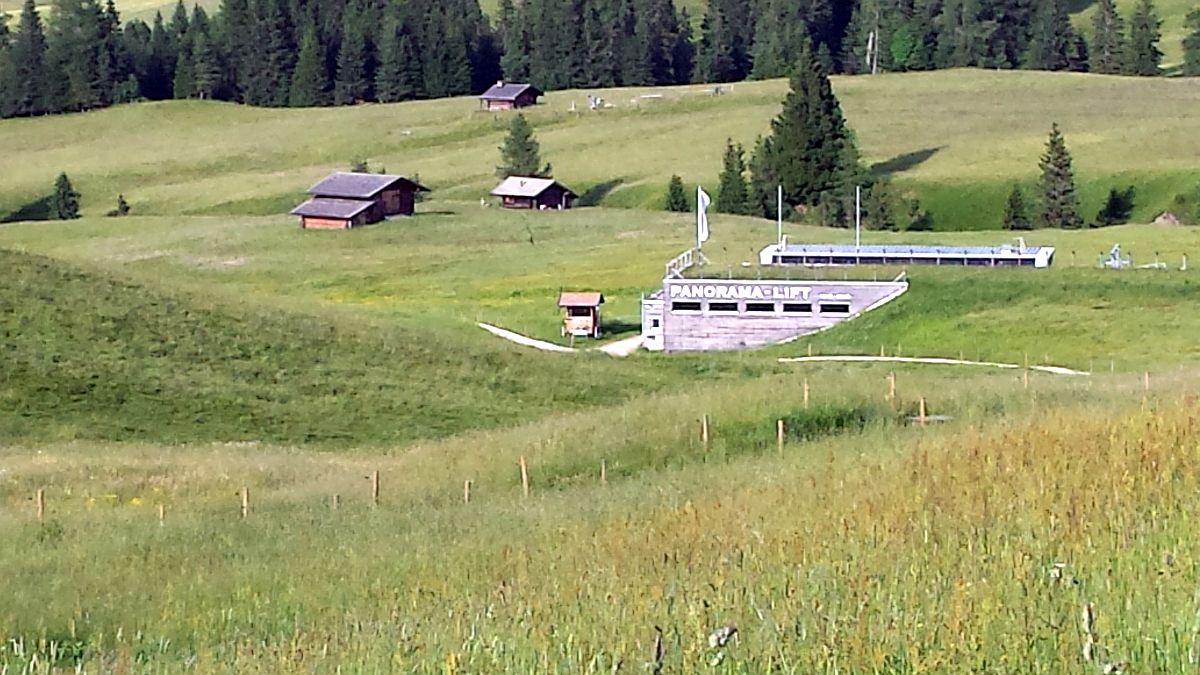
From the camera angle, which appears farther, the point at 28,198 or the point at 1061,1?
the point at 1061,1

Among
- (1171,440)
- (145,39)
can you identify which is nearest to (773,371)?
(1171,440)

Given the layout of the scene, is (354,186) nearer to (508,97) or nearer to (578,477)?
(508,97)

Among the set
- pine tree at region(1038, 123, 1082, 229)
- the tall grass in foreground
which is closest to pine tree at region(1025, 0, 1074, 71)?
pine tree at region(1038, 123, 1082, 229)

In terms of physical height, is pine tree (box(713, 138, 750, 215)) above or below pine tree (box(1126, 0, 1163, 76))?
below

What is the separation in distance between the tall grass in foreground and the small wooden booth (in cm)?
4502

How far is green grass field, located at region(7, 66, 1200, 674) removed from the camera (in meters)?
7.24

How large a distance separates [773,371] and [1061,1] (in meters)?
151

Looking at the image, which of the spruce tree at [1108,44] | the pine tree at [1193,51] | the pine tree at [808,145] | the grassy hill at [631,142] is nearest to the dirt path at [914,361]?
the grassy hill at [631,142]

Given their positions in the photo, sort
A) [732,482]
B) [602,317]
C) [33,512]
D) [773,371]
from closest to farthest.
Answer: [732,482], [33,512], [773,371], [602,317]

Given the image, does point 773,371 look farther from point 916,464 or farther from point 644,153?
point 644,153

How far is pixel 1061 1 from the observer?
186m

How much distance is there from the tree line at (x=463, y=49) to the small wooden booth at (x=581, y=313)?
116 meters

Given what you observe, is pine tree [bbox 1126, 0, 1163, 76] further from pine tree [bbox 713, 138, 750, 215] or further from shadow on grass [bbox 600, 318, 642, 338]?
shadow on grass [bbox 600, 318, 642, 338]

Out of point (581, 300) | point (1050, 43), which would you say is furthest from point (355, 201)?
point (1050, 43)
